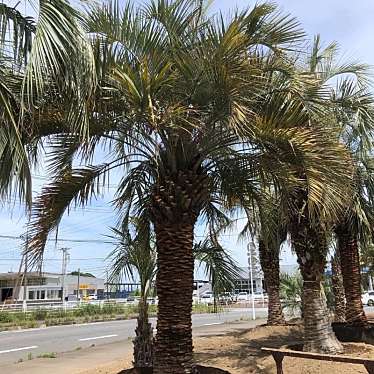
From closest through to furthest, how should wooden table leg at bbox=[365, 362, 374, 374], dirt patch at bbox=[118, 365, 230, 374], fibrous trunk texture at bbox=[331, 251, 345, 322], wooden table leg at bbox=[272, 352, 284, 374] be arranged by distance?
wooden table leg at bbox=[365, 362, 374, 374], dirt patch at bbox=[118, 365, 230, 374], wooden table leg at bbox=[272, 352, 284, 374], fibrous trunk texture at bbox=[331, 251, 345, 322]

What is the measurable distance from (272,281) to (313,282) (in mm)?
6899


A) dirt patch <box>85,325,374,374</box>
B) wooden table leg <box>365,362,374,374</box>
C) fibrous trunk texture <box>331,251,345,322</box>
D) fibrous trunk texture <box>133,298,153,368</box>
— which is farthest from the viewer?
fibrous trunk texture <box>331,251,345,322</box>

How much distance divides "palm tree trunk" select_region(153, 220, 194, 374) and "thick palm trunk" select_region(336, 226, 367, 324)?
7.65 meters

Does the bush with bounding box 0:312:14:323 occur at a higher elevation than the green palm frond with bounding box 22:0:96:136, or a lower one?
lower

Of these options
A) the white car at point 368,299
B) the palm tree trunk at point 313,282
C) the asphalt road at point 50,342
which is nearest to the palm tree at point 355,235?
the palm tree trunk at point 313,282

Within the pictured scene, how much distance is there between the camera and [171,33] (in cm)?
679

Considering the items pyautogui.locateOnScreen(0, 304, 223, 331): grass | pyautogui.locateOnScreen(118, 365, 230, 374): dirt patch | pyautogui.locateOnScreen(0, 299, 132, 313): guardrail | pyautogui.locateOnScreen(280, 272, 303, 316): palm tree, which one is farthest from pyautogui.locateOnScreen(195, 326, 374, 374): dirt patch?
pyautogui.locateOnScreen(0, 299, 132, 313): guardrail

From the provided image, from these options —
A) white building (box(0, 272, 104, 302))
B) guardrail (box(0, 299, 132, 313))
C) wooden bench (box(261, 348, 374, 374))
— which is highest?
white building (box(0, 272, 104, 302))

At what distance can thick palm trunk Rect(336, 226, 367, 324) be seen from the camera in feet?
43.9

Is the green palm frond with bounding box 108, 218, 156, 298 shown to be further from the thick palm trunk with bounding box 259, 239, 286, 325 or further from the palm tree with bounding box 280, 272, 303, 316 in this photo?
the palm tree with bounding box 280, 272, 303, 316

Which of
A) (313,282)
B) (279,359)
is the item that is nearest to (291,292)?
(313,282)

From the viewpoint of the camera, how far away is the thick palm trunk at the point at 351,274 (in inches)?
527

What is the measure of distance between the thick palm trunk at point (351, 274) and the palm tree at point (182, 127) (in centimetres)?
678

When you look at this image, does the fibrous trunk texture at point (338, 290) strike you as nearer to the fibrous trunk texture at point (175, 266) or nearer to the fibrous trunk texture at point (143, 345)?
the fibrous trunk texture at point (143, 345)
